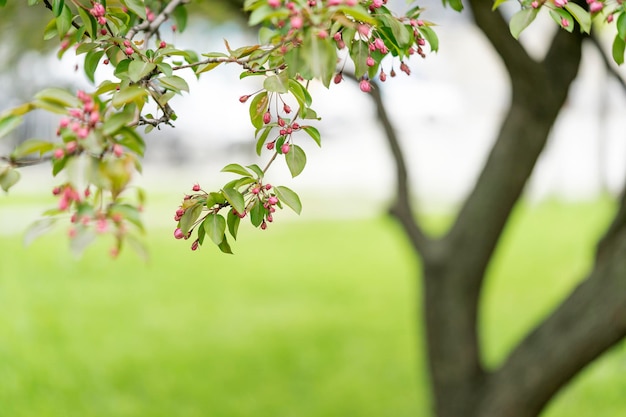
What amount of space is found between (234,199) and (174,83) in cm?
20

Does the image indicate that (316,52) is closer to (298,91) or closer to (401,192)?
(298,91)

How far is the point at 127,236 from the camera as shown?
1.23 metres

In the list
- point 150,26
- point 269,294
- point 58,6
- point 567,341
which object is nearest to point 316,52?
point 58,6

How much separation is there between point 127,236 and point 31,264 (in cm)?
591

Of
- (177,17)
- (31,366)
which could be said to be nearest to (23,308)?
(31,366)

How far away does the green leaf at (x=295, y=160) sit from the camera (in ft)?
4.11

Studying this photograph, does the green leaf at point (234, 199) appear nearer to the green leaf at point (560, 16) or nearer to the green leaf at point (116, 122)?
the green leaf at point (116, 122)

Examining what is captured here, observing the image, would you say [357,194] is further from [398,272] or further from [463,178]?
[398,272]

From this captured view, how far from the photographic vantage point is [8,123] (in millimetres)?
966

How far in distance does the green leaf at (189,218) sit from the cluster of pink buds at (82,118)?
0.25 meters

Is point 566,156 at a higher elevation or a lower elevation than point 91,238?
lower

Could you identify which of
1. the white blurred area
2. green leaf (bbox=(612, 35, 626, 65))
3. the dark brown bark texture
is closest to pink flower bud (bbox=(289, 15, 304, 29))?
green leaf (bbox=(612, 35, 626, 65))

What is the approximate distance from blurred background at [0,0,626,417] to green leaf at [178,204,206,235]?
0.24 metres

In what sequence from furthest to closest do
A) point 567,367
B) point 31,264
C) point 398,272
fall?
point 398,272 → point 31,264 → point 567,367
